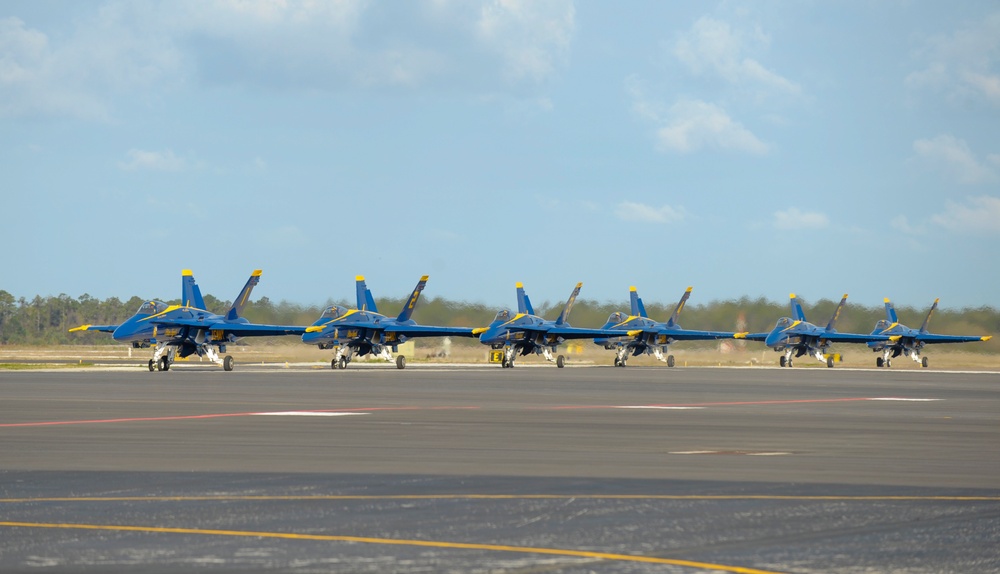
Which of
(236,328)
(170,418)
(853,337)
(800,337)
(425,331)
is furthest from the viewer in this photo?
(853,337)

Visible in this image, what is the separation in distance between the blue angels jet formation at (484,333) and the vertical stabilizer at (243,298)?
2.9 inches

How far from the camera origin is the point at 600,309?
A: 91938 mm

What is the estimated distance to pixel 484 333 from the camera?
77.2 m

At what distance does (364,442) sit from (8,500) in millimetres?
7981

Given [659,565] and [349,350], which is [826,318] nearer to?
[349,350]

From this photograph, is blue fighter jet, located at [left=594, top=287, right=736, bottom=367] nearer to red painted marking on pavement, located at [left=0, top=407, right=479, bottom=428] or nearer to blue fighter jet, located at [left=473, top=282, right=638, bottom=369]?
blue fighter jet, located at [left=473, top=282, right=638, bottom=369]

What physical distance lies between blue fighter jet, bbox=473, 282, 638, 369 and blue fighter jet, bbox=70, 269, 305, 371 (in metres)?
11.6

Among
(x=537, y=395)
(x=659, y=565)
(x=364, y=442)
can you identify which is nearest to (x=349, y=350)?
(x=537, y=395)

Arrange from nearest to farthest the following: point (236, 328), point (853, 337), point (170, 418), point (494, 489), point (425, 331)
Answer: point (494, 489), point (170, 418), point (236, 328), point (425, 331), point (853, 337)

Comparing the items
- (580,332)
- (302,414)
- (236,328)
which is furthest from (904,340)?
(302,414)

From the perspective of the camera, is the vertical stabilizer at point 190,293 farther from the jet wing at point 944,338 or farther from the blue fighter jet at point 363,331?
the jet wing at point 944,338

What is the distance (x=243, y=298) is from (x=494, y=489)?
57566 millimetres

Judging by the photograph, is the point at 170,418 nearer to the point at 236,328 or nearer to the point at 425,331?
the point at 236,328

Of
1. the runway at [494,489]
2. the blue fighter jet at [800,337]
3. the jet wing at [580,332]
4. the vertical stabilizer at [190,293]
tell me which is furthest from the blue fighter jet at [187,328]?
the runway at [494,489]
